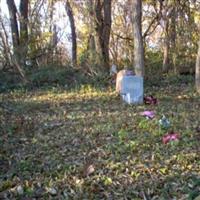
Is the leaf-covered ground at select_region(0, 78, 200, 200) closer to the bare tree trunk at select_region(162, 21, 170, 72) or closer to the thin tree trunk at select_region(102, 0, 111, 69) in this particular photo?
the thin tree trunk at select_region(102, 0, 111, 69)

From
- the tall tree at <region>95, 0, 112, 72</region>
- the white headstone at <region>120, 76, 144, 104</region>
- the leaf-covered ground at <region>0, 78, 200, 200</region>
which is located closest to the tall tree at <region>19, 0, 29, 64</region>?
the tall tree at <region>95, 0, 112, 72</region>

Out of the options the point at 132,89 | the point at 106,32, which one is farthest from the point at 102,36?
the point at 132,89

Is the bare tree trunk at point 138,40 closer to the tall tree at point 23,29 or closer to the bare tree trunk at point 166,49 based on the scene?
the bare tree trunk at point 166,49

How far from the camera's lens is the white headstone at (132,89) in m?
9.85

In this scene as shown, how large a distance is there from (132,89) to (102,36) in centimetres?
485

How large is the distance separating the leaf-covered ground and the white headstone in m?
0.25

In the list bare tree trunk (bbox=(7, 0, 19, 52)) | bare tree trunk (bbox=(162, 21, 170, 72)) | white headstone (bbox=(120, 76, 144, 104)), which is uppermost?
bare tree trunk (bbox=(7, 0, 19, 52))

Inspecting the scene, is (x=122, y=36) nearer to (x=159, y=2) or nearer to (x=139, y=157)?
(x=159, y=2)

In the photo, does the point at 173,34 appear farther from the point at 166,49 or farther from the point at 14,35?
the point at 14,35

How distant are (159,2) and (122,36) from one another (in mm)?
3418

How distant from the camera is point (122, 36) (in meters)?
19.4

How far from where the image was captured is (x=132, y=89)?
991cm

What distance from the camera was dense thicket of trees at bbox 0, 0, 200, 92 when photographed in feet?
47.4

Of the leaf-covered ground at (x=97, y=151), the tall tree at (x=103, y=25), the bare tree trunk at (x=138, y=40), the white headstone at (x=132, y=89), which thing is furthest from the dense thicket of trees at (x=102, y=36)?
the leaf-covered ground at (x=97, y=151)
